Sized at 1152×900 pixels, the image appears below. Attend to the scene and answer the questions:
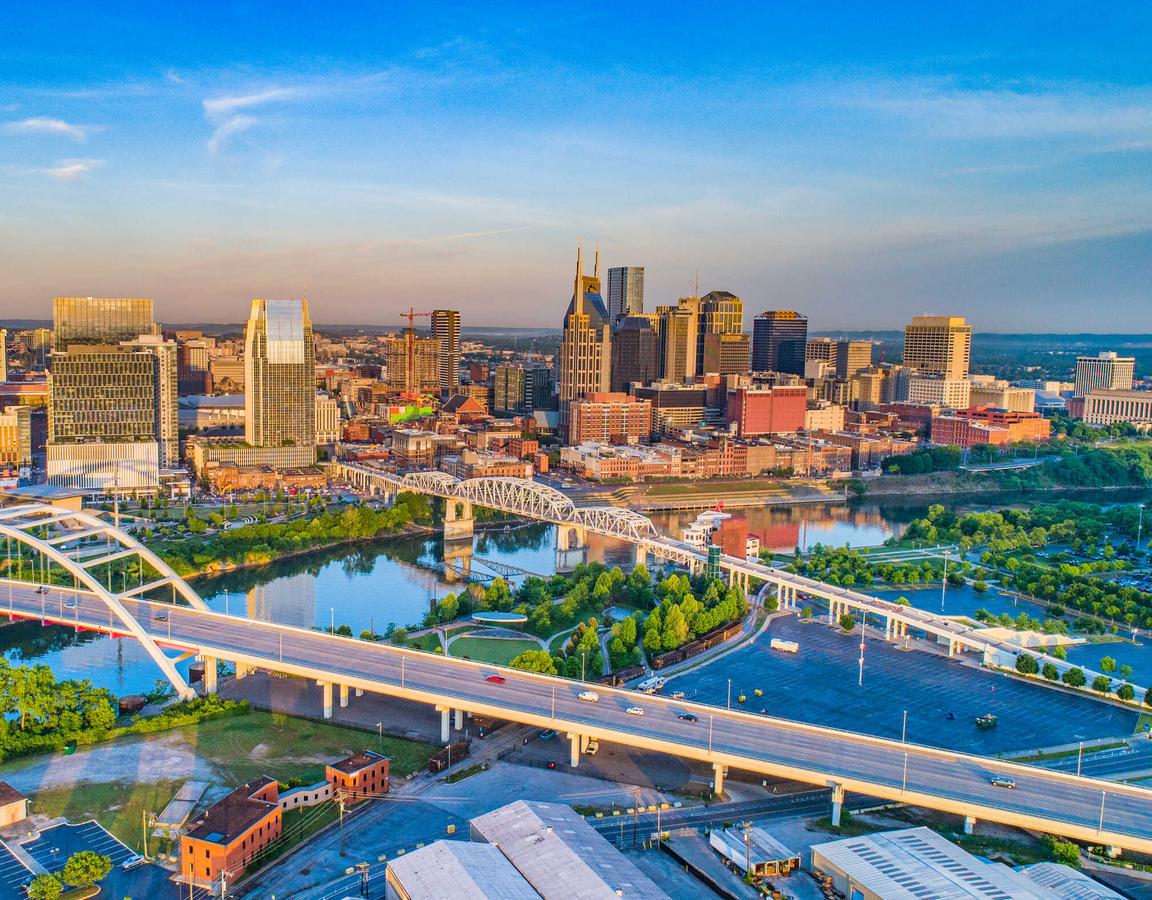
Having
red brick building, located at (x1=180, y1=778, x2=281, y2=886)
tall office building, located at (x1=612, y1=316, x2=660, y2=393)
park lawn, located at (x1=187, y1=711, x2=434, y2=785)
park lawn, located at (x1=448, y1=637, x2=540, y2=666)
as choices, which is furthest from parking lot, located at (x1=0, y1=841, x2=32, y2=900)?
tall office building, located at (x1=612, y1=316, x2=660, y2=393)

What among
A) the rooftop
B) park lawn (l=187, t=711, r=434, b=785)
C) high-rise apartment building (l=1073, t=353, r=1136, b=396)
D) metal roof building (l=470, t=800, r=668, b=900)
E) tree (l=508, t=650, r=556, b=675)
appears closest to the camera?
metal roof building (l=470, t=800, r=668, b=900)

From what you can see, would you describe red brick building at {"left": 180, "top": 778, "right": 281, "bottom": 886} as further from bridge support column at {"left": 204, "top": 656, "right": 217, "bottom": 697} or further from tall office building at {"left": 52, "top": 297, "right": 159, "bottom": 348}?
tall office building at {"left": 52, "top": 297, "right": 159, "bottom": 348}

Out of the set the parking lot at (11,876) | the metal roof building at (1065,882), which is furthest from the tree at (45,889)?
the metal roof building at (1065,882)

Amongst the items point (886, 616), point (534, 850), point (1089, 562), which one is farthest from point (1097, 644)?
point (534, 850)

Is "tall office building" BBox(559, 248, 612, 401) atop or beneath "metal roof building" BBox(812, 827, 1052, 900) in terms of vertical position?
atop

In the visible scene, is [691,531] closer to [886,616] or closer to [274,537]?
[886,616]

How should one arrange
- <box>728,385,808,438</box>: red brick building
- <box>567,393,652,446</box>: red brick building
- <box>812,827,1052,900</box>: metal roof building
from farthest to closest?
<box>728,385,808,438</box>: red brick building → <box>567,393,652,446</box>: red brick building → <box>812,827,1052,900</box>: metal roof building

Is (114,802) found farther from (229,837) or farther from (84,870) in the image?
(229,837)
